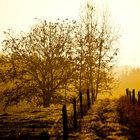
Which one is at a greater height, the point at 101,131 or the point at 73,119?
the point at 73,119

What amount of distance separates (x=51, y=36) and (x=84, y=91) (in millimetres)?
7546

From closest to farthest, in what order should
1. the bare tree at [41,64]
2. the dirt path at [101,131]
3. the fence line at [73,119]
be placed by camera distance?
the fence line at [73,119], the dirt path at [101,131], the bare tree at [41,64]

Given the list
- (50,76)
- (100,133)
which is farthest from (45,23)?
(100,133)

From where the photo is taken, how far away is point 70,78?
37.3 m

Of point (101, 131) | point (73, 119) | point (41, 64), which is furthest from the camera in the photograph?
point (41, 64)

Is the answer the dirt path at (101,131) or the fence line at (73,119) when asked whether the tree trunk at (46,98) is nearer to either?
the fence line at (73,119)

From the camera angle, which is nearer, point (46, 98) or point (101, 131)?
point (101, 131)

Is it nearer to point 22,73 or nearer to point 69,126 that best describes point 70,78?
point 22,73

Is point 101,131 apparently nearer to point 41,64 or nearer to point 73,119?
point 73,119

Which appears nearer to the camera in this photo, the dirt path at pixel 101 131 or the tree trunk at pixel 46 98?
the dirt path at pixel 101 131

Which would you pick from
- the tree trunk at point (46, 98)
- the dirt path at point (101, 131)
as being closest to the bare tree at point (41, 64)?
the tree trunk at point (46, 98)

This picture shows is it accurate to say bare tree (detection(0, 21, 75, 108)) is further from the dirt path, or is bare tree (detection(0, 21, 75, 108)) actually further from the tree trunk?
the dirt path

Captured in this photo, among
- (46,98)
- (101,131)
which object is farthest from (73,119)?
(46,98)

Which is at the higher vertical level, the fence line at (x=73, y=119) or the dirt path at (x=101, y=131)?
the fence line at (x=73, y=119)
